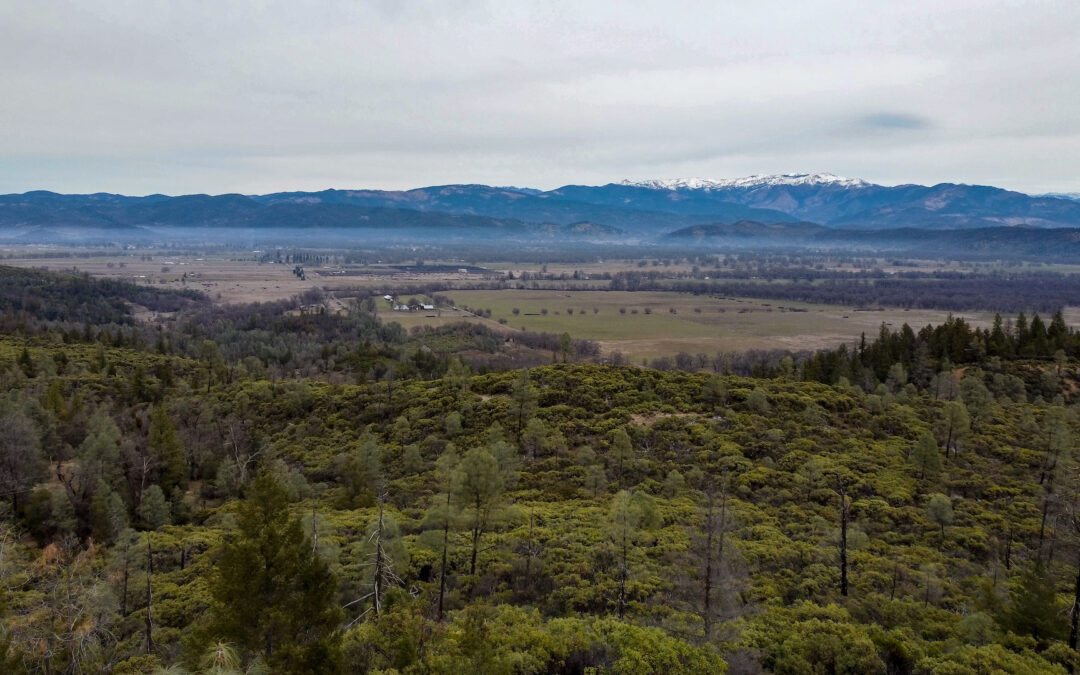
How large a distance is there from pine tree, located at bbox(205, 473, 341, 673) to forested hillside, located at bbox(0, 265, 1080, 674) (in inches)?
2.3

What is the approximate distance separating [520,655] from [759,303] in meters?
194

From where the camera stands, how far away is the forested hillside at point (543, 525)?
15.2 meters

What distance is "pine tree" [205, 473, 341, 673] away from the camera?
14516 mm

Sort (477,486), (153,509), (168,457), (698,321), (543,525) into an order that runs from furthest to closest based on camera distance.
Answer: (698,321) → (168,457) → (153,509) → (543,525) → (477,486)

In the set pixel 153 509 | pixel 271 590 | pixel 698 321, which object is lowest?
pixel 153 509

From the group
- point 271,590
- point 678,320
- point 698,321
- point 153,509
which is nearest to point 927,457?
point 271,590

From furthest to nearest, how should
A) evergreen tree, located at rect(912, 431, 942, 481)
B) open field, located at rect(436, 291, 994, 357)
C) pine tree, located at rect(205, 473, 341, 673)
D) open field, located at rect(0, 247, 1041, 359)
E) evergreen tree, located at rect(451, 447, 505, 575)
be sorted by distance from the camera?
open field, located at rect(0, 247, 1041, 359)
open field, located at rect(436, 291, 994, 357)
evergreen tree, located at rect(912, 431, 942, 481)
evergreen tree, located at rect(451, 447, 505, 575)
pine tree, located at rect(205, 473, 341, 673)

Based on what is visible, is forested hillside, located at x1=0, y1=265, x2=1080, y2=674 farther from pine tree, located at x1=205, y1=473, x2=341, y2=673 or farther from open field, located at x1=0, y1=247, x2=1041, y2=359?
open field, located at x1=0, y1=247, x2=1041, y2=359

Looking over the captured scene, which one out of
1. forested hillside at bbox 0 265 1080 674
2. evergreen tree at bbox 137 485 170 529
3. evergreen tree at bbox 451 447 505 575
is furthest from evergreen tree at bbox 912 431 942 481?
evergreen tree at bbox 137 485 170 529

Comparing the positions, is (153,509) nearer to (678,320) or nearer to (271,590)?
(271,590)

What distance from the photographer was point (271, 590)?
15.0 metres

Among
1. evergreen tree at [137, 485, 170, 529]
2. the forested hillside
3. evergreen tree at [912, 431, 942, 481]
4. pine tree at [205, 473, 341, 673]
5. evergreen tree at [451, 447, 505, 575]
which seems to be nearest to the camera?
pine tree at [205, 473, 341, 673]

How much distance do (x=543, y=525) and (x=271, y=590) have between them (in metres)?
13.0

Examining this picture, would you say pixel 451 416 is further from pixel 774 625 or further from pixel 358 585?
pixel 774 625
